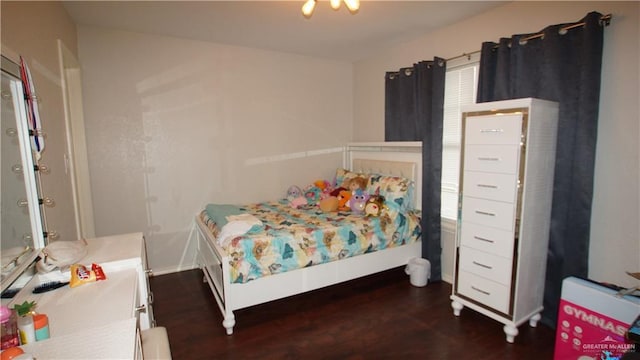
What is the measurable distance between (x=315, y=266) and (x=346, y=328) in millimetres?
544

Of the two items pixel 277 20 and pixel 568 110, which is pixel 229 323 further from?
pixel 568 110

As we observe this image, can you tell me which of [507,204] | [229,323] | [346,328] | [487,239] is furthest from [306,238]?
[507,204]

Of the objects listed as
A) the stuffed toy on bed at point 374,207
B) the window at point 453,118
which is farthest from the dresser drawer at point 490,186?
the stuffed toy on bed at point 374,207

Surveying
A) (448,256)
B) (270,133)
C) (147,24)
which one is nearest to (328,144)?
(270,133)

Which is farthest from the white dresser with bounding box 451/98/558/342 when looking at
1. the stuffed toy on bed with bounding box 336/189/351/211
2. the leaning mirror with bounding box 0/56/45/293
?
the leaning mirror with bounding box 0/56/45/293

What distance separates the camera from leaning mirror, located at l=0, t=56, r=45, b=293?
1.32 m

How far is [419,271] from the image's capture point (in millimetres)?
3068

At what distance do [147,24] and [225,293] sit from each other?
258 cm

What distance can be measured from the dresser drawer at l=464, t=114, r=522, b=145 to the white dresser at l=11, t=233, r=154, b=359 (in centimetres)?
234

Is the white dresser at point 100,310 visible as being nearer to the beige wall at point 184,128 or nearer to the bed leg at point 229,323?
the bed leg at point 229,323

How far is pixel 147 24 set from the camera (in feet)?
9.68

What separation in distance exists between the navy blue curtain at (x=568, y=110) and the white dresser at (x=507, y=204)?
0.22 feet

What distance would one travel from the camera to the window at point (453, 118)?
9.77 ft

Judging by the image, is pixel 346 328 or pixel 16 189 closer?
pixel 16 189
